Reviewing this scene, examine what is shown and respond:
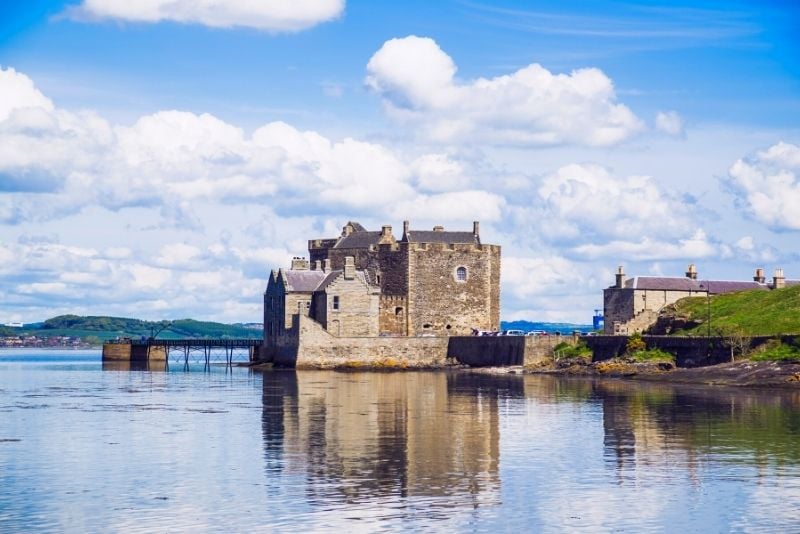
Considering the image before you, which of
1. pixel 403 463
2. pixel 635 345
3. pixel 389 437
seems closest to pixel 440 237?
pixel 635 345

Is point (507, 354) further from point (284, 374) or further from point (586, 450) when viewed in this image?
point (586, 450)

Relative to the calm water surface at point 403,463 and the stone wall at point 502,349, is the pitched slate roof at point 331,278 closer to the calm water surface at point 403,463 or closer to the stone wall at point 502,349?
the stone wall at point 502,349

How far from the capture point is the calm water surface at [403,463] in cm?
2055

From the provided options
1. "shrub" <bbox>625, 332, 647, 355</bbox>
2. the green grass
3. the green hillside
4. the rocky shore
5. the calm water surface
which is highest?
the green hillside

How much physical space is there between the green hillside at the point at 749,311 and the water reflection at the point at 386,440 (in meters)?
14.0

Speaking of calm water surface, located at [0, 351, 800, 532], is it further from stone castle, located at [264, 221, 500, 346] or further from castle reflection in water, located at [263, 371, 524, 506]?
stone castle, located at [264, 221, 500, 346]

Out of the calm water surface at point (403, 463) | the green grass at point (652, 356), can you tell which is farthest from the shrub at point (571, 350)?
the calm water surface at point (403, 463)

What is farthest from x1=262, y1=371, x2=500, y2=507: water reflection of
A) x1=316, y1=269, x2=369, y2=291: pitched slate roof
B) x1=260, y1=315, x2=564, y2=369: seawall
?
x1=316, y1=269, x2=369, y2=291: pitched slate roof

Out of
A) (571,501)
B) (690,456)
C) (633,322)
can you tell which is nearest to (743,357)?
(633,322)

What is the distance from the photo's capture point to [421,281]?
78812 mm

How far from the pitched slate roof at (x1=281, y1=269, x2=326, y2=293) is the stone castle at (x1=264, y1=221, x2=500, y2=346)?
0.06 metres

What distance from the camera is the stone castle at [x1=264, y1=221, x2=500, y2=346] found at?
254 feet

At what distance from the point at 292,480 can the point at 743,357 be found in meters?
35.4

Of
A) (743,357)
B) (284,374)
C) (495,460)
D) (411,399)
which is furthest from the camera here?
(284,374)
